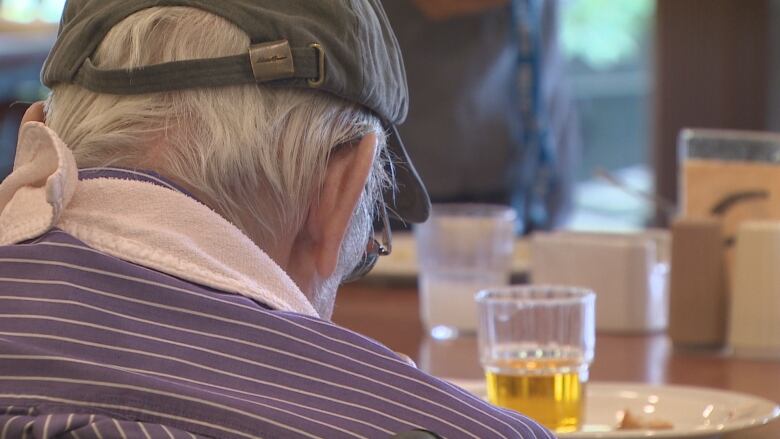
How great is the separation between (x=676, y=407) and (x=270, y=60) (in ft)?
1.97

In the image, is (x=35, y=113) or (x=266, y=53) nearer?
(x=266, y=53)

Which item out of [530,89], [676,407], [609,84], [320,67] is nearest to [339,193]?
[320,67]

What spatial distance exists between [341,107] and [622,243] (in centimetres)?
83

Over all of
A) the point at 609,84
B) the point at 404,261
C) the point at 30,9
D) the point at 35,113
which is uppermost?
the point at 30,9

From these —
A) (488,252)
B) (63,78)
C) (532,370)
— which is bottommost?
(532,370)

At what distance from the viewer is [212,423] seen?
643mm

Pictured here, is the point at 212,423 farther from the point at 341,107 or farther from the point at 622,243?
the point at 622,243

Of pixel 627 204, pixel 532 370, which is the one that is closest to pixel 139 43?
pixel 532 370

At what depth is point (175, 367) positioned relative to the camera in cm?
67

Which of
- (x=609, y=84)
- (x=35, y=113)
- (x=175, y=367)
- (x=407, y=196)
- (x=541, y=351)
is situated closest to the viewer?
(x=175, y=367)

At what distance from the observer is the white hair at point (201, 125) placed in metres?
0.77

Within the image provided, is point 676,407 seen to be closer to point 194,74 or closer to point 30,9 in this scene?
point 194,74

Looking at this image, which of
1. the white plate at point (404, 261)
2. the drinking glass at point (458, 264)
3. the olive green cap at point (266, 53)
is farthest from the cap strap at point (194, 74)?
the white plate at point (404, 261)

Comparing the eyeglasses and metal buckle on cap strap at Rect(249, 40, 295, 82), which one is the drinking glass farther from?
metal buckle on cap strap at Rect(249, 40, 295, 82)
